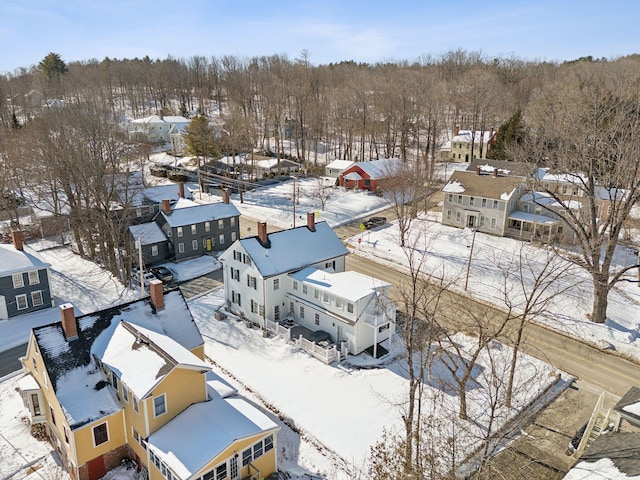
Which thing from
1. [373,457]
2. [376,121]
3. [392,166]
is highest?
[376,121]

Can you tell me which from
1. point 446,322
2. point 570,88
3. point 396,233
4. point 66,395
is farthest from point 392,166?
point 66,395

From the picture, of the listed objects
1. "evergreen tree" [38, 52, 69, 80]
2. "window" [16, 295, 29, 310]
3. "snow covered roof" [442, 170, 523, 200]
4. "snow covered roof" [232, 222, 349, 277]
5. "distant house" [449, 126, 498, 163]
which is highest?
"evergreen tree" [38, 52, 69, 80]

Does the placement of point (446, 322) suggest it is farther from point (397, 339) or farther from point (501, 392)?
point (501, 392)

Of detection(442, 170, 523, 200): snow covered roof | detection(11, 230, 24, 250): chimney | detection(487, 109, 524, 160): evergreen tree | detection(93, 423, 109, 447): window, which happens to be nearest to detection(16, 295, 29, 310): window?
detection(11, 230, 24, 250): chimney

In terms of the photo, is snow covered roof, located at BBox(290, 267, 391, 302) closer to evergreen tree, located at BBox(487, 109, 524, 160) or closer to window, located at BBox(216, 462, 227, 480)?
window, located at BBox(216, 462, 227, 480)

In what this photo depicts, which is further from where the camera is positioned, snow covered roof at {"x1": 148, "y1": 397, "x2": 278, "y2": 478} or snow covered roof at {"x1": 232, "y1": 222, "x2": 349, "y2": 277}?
snow covered roof at {"x1": 232, "y1": 222, "x2": 349, "y2": 277}
